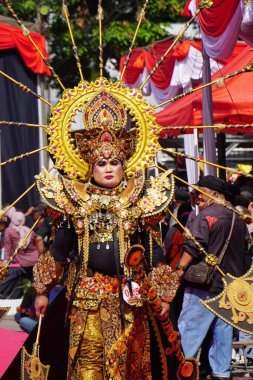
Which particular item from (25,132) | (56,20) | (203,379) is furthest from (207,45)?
(56,20)

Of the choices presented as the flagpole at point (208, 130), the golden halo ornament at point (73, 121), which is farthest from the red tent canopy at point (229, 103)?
the golden halo ornament at point (73, 121)

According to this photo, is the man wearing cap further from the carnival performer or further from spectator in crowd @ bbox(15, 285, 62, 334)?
spectator in crowd @ bbox(15, 285, 62, 334)

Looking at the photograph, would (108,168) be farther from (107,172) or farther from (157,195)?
(157,195)

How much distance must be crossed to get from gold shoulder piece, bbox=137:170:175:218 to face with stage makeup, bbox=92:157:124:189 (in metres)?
0.26

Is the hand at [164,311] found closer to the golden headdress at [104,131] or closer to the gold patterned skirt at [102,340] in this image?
the gold patterned skirt at [102,340]

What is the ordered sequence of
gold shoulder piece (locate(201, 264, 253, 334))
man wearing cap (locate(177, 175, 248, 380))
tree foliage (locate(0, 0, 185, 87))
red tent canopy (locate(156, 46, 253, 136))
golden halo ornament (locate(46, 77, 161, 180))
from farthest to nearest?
tree foliage (locate(0, 0, 185, 87)) → red tent canopy (locate(156, 46, 253, 136)) → man wearing cap (locate(177, 175, 248, 380)) → gold shoulder piece (locate(201, 264, 253, 334)) → golden halo ornament (locate(46, 77, 161, 180))

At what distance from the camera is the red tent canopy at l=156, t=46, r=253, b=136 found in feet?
40.8

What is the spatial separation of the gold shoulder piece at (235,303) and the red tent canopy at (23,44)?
12652 mm

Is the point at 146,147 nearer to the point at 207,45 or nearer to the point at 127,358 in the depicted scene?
the point at 127,358

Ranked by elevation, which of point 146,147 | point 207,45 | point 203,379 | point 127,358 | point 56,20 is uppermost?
point 56,20

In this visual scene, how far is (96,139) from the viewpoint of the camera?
7.46m

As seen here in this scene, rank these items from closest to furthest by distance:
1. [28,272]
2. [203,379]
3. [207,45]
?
[203,379] < [207,45] < [28,272]

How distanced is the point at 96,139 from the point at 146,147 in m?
0.45

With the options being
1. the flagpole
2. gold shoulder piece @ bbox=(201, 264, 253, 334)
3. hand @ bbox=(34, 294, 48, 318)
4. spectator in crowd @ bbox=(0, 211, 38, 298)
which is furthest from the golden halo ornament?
spectator in crowd @ bbox=(0, 211, 38, 298)
